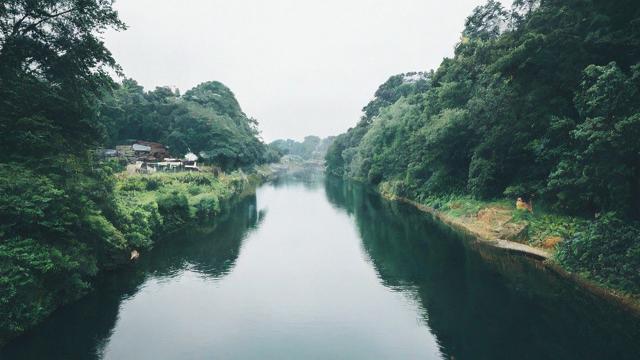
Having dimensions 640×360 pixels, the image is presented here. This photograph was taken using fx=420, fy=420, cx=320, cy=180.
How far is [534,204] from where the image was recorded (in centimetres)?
3766

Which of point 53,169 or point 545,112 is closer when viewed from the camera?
point 53,169

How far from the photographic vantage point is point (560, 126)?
95.4 feet

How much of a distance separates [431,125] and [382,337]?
138 ft

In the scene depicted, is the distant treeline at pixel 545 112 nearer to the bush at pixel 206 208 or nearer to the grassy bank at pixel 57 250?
the grassy bank at pixel 57 250

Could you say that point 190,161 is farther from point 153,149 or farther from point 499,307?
point 499,307

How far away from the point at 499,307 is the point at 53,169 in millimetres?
25051

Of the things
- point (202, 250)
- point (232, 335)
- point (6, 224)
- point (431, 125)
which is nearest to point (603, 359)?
point (232, 335)

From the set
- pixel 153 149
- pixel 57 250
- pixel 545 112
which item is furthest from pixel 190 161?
pixel 545 112

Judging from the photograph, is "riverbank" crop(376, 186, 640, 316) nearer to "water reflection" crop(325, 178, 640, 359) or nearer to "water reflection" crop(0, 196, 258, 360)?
"water reflection" crop(325, 178, 640, 359)

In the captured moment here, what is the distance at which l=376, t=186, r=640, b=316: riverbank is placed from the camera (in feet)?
Answer: 79.0

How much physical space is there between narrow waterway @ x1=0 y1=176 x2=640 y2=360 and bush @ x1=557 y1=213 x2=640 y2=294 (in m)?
1.46

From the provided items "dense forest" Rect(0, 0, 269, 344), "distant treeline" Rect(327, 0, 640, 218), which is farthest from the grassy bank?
"distant treeline" Rect(327, 0, 640, 218)

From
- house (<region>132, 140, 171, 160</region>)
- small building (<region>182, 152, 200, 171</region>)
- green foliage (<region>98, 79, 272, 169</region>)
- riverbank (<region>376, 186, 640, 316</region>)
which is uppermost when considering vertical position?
green foliage (<region>98, 79, 272, 169</region>)

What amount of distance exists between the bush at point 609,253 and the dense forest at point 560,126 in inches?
2.4
